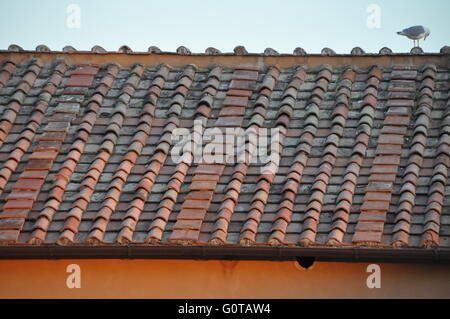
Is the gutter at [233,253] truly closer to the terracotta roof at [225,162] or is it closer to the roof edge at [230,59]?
the terracotta roof at [225,162]

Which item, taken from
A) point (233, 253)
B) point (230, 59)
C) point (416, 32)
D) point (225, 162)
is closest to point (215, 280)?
point (233, 253)

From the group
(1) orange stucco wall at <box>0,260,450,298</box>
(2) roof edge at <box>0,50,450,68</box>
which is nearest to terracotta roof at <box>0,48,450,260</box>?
(2) roof edge at <box>0,50,450,68</box>

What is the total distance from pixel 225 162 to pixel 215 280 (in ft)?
4.69

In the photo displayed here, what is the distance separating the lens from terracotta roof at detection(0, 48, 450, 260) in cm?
1256

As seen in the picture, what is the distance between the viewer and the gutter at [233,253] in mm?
12164

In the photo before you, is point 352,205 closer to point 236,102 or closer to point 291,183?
point 291,183

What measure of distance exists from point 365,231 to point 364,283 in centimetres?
56

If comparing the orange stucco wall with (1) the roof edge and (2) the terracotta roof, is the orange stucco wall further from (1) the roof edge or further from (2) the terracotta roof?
(1) the roof edge

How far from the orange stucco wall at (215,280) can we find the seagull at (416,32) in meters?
4.43

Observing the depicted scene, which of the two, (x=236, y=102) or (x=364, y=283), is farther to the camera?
(x=236, y=102)

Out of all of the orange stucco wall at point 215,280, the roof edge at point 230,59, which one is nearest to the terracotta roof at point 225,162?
the roof edge at point 230,59

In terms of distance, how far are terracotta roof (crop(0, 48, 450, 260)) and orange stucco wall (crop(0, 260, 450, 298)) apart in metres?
0.41
